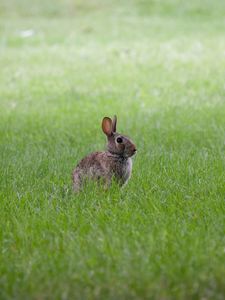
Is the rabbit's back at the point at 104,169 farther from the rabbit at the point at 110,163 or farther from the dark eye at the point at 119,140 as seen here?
the dark eye at the point at 119,140

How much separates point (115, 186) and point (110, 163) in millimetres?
228

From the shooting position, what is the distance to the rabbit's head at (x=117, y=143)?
802 cm

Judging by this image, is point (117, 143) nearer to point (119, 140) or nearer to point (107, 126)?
point (119, 140)

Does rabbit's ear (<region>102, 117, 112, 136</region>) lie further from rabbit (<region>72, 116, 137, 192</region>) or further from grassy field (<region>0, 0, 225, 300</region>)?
grassy field (<region>0, 0, 225, 300</region>)

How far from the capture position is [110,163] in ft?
26.5

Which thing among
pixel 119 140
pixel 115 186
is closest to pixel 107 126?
pixel 119 140

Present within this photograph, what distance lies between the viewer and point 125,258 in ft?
18.8

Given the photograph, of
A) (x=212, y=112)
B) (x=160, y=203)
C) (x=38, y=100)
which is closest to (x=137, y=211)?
(x=160, y=203)

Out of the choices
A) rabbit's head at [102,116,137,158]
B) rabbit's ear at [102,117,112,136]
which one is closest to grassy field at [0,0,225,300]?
rabbit's head at [102,116,137,158]

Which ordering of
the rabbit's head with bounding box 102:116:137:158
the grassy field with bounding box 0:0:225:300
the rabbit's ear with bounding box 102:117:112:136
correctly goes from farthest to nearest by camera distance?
1. the rabbit's ear with bounding box 102:117:112:136
2. the rabbit's head with bounding box 102:116:137:158
3. the grassy field with bounding box 0:0:225:300

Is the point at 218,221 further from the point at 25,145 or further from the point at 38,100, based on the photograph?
the point at 38,100

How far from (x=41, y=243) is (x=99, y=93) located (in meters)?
10.8

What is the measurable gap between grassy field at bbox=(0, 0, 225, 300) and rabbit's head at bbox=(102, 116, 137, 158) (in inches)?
15.5

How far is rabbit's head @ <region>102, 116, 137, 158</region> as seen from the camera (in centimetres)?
802
